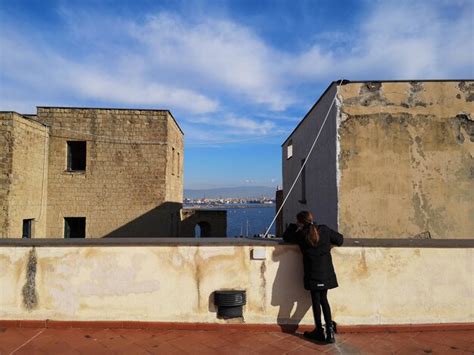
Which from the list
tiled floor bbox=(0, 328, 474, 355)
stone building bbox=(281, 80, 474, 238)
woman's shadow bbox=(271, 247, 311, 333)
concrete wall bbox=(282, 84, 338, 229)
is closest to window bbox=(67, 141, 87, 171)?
concrete wall bbox=(282, 84, 338, 229)

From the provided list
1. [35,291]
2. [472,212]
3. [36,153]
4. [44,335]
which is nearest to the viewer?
[44,335]

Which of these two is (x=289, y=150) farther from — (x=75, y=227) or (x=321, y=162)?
(x=75, y=227)

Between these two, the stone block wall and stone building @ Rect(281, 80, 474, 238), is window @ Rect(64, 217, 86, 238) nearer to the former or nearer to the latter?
the stone block wall

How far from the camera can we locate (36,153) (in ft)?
48.5

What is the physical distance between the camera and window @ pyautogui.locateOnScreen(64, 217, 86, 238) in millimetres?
15977

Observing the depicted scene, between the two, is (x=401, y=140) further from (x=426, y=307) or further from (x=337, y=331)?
(x=337, y=331)

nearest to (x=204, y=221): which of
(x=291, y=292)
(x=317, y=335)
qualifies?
(x=291, y=292)

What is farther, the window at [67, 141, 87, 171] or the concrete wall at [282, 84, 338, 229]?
the window at [67, 141, 87, 171]

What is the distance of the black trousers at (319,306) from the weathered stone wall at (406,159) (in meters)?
3.35

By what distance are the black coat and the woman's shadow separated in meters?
0.24

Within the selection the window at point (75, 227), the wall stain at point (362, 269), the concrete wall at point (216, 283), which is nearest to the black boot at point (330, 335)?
the concrete wall at point (216, 283)

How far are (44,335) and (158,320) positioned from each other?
1292 mm

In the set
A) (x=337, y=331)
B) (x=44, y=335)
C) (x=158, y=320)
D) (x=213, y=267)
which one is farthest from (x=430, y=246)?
(x=44, y=335)

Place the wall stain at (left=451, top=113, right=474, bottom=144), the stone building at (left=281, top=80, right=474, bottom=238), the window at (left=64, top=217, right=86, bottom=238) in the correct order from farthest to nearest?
the window at (left=64, top=217, right=86, bottom=238), the wall stain at (left=451, top=113, right=474, bottom=144), the stone building at (left=281, top=80, right=474, bottom=238)
